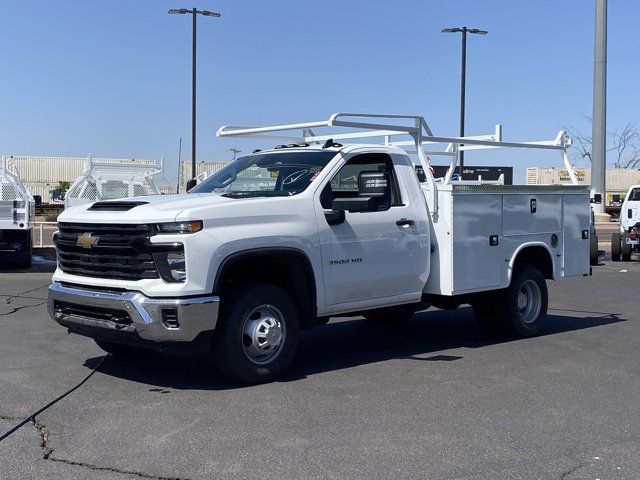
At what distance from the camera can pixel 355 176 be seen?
812 cm

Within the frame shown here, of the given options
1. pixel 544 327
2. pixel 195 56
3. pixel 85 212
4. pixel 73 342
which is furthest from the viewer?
pixel 195 56

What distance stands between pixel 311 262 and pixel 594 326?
483 centimetres

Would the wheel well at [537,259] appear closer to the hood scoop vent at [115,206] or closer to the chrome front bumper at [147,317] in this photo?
the chrome front bumper at [147,317]

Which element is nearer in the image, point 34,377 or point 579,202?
point 34,377

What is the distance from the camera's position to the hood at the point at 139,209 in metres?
6.59

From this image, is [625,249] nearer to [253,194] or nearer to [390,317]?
[390,317]

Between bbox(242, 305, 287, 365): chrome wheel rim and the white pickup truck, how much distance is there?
0.04 feet

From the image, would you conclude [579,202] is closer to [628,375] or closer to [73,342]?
[628,375]

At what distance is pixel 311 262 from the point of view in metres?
7.31

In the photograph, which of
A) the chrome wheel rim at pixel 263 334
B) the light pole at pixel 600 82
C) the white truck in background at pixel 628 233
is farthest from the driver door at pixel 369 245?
the light pole at pixel 600 82

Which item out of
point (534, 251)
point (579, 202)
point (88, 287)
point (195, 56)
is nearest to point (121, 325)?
point (88, 287)

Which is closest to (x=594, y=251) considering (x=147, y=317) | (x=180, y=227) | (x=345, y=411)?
(x=345, y=411)

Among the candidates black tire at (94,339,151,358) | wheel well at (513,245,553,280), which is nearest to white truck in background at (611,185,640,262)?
wheel well at (513,245,553,280)

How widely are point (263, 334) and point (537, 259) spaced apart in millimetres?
4233
